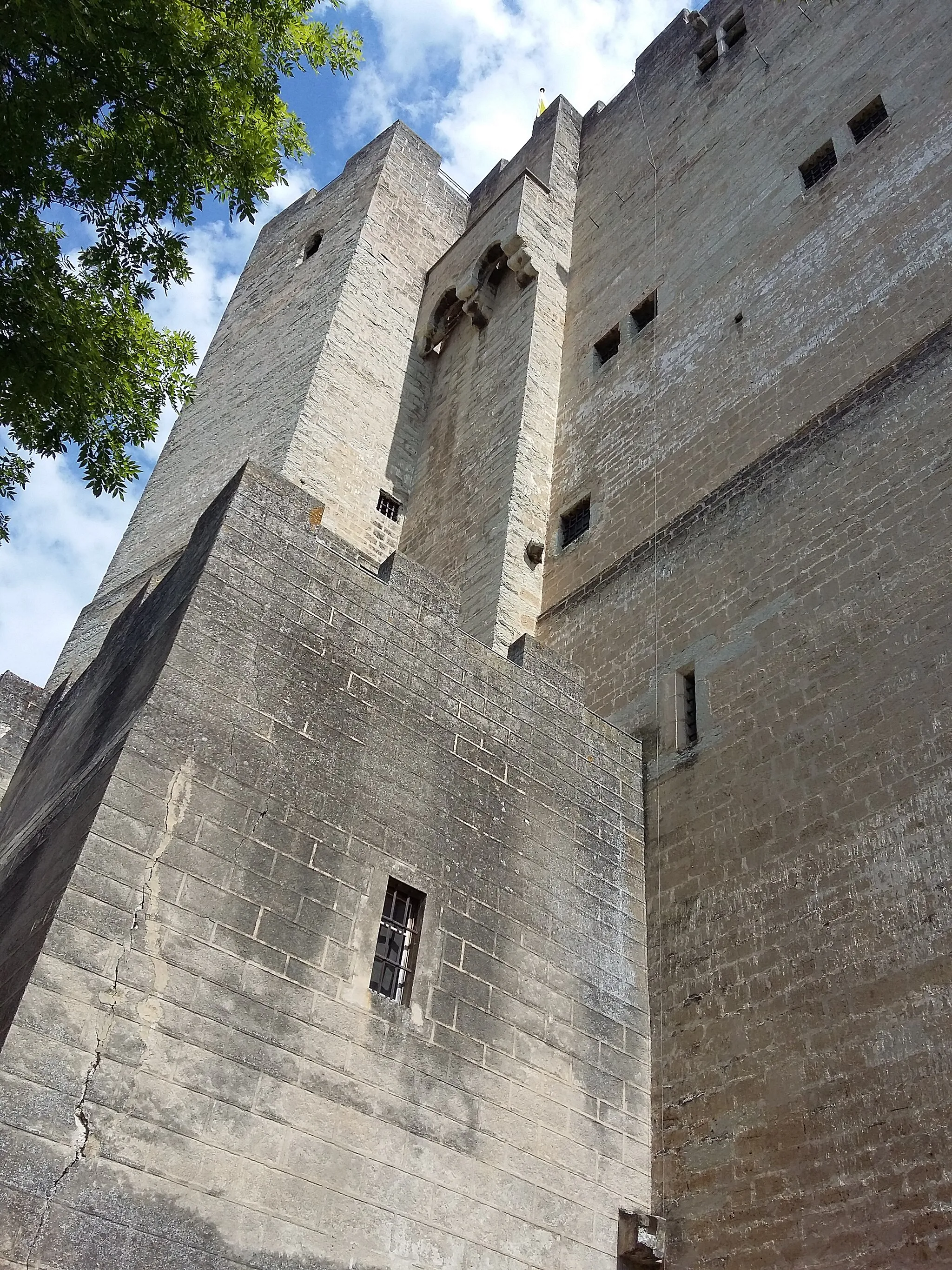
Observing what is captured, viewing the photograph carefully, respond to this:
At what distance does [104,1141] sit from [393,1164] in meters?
1.67

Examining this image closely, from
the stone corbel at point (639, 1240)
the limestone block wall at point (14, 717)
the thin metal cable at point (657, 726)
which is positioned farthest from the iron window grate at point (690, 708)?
the limestone block wall at point (14, 717)

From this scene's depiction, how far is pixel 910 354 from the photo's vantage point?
30.2ft

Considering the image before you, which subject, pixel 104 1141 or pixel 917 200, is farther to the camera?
pixel 917 200

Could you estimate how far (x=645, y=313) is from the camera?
46.3 feet

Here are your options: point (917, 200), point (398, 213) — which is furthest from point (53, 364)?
point (398, 213)

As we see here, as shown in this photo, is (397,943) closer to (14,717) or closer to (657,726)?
(657,726)

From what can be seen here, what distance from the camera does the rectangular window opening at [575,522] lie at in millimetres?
12648

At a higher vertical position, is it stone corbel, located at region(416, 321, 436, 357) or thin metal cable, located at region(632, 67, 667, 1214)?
stone corbel, located at region(416, 321, 436, 357)

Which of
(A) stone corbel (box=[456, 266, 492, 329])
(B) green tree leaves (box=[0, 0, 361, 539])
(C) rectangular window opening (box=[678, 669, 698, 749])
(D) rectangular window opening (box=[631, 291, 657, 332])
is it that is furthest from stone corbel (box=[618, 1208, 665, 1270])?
(A) stone corbel (box=[456, 266, 492, 329])

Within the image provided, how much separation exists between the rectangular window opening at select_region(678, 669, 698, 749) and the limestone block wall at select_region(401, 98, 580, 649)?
101 inches

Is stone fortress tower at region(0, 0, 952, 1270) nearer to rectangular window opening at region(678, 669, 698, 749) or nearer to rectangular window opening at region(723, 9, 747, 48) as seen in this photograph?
rectangular window opening at region(678, 669, 698, 749)

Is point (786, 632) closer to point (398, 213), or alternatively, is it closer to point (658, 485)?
point (658, 485)

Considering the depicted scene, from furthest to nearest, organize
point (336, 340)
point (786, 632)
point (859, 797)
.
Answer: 1. point (336, 340)
2. point (786, 632)
3. point (859, 797)

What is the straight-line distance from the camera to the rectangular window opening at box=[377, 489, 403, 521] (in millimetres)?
15789
